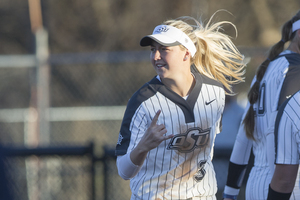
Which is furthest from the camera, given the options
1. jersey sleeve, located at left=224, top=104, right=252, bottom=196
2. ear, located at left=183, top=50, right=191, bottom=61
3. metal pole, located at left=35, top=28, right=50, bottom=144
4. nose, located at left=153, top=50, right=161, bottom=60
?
metal pole, located at left=35, top=28, right=50, bottom=144

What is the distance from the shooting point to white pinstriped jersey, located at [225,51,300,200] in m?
2.45

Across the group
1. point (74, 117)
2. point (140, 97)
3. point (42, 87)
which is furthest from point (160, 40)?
point (74, 117)

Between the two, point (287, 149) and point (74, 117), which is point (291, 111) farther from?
point (74, 117)

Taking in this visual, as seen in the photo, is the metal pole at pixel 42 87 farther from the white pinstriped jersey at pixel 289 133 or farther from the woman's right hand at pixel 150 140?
the white pinstriped jersey at pixel 289 133

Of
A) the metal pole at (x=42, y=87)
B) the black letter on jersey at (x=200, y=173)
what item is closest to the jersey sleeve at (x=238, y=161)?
the black letter on jersey at (x=200, y=173)

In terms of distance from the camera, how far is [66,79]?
9.37 metres

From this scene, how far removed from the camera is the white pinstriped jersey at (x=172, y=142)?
2.28m

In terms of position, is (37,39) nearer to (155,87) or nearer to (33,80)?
(33,80)

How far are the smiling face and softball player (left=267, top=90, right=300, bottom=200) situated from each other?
676 mm

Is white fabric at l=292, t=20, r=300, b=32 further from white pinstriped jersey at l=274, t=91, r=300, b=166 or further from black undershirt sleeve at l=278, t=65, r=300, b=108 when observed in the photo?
white pinstriped jersey at l=274, t=91, r=300, b=166

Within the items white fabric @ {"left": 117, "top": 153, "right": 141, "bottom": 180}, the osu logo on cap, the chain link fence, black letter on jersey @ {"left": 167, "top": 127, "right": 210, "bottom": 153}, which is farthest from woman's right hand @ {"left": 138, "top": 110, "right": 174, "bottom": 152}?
the chain link fence

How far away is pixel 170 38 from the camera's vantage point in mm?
2428

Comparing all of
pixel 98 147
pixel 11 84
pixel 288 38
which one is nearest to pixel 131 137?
pixel 288 38

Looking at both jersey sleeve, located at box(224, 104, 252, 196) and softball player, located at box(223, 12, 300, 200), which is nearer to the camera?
softball player, located at box(223, 12, 300, 200)
